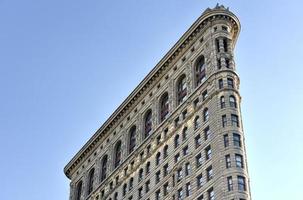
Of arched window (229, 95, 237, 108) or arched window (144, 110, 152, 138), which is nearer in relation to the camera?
arched window (229, 95, 237, 108)

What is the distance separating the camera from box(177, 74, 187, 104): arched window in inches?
4424

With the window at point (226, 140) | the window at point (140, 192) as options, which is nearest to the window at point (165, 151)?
the window at point (140, 192)

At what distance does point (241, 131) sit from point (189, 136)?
9722 mm

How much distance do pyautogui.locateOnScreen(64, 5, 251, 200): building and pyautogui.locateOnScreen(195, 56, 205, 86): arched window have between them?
172 mm

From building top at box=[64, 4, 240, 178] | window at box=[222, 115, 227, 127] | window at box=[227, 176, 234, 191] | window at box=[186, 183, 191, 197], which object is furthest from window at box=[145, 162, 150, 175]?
window at box=[227, 176, 234, 191]

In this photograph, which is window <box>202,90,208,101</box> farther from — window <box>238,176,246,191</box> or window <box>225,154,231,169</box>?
window <box>238,176,246,191</box>

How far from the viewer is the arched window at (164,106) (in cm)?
11499

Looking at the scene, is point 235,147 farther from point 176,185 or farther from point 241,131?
point 176,185

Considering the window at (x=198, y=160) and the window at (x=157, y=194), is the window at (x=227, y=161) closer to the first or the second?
the window at (x=198, y=160)

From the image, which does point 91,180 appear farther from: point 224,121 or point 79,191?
point 224,121

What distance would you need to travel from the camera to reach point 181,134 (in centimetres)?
10462

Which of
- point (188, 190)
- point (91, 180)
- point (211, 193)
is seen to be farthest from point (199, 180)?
point (91, 180)

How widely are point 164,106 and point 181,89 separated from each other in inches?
192

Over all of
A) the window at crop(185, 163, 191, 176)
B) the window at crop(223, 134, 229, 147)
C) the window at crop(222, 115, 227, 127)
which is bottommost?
the window at crop(185, 163, 191, 176)
